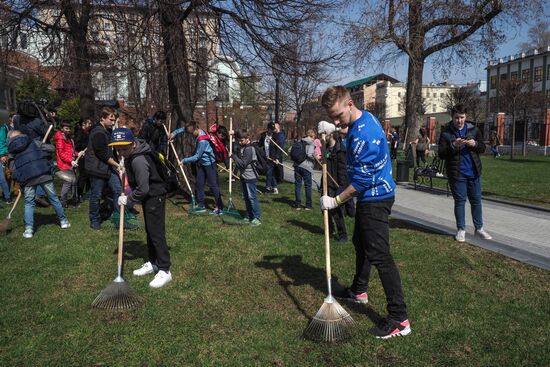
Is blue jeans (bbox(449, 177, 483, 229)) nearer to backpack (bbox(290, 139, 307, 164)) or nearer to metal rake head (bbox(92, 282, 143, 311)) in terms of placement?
backpack (bbox(290, 139, 307, 164))

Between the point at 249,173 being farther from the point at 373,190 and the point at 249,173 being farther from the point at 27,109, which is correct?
the point at 27,109

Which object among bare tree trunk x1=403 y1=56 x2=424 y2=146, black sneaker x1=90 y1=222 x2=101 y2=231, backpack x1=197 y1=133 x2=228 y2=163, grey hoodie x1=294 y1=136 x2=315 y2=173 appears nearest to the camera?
black sneaker x1=90 y1=222 x2=101 y2=231

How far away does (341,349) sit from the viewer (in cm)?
352

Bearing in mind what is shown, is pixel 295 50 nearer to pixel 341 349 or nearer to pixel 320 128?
pixel 320 128

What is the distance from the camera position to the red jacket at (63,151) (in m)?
9.17

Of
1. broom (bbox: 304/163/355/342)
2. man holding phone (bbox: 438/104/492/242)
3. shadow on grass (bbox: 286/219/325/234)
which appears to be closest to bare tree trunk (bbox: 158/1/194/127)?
shadow on grass (bbox: 286/219/325/234)

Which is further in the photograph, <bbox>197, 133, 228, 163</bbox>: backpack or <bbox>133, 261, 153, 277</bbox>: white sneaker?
<bbox>197, 133, 228, 163</bbox>: backpack

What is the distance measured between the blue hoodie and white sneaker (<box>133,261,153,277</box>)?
2953 mm

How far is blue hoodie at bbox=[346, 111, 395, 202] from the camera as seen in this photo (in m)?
3.64

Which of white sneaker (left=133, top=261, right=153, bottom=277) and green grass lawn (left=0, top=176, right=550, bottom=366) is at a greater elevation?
white sneaker (left=133, top=261, right=153, bottom=277)

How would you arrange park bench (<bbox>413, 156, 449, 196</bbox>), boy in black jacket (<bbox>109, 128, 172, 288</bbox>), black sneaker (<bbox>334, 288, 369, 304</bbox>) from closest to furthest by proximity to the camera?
black sneaker (<bbox>334, 288, 369, 304</bbox>), boy in black jacket (<bbox>109, 128, 172, 288</bbox>), park bench (<bbox>413, 156, 449, 196</bbox>)

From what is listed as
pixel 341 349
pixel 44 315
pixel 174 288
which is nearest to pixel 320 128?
pixel 174 288

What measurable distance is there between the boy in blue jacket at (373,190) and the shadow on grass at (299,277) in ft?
1.20

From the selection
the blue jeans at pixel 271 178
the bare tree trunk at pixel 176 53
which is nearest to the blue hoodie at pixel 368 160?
the bare tree trunk at pixel 176 53
